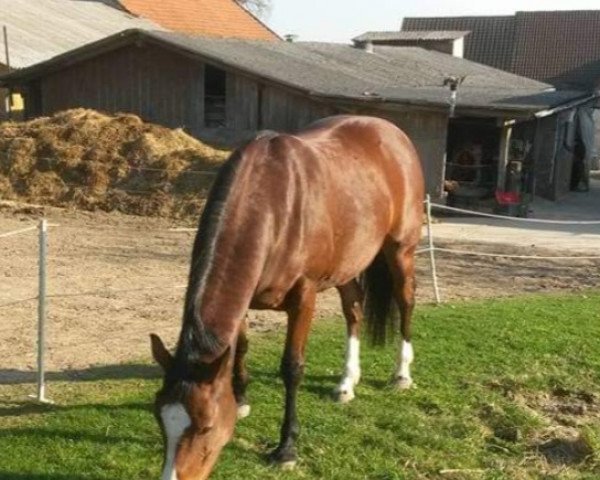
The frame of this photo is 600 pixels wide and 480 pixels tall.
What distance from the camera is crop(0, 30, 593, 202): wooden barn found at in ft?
51.8

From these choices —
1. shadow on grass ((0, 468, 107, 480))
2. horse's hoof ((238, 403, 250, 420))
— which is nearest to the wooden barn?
horse's hoof ((238, 403, 250, 420))

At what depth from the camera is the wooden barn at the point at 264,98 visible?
51.8 feet

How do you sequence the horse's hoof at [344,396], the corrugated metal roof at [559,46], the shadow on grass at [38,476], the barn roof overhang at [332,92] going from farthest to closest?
the corrugated metal roof at [559,46] < the barn roof overhang at [332,92] < the horse's hoof at [344,396] < the shadow on grass at [38,476]

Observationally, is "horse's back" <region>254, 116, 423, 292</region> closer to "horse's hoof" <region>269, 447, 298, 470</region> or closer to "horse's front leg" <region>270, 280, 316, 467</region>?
"horse's front leg" <region>270, 280, 316, 467</region>

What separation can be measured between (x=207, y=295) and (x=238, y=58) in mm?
14219

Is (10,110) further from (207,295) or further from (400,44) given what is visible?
(207,295)

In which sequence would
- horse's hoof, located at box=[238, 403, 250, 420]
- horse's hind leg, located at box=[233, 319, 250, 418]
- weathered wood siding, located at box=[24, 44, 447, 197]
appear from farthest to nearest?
weathered wood siding, located at box=[24, 44, 447, 197]
horse's hoof, located at box=[238, 403, 250, 420]
horse's hind leg, located at box=[233, 319, 250, 418]

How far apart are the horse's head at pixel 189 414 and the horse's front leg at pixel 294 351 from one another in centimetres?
102

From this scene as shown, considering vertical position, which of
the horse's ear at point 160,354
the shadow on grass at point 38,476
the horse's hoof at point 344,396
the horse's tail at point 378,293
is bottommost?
the shadow on grass at point 38,476

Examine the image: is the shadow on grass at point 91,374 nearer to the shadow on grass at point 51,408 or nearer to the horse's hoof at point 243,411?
the shadow on grass at point 51,408

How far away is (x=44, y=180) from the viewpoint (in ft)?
48.1

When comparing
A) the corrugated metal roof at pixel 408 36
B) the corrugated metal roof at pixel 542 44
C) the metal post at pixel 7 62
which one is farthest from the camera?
the corrugated metal roof at pixel 542 44

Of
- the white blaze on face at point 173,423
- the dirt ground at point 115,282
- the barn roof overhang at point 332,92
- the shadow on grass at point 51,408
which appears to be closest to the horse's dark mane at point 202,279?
the white blaze on face at point 173,423

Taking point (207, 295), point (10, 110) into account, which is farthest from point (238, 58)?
point (207, 295)
